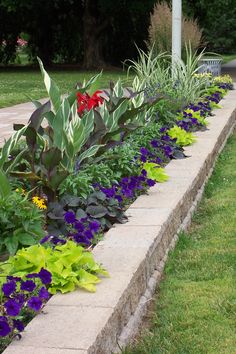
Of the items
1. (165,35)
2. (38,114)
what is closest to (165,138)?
(38,114)

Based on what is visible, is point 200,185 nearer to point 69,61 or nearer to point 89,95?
point 89,95

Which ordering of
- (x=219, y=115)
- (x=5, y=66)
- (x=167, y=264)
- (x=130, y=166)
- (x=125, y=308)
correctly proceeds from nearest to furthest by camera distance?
(x=125, y=308)
(x=167, y=264)
(x=130, y=166)
(x=219, y=115)
(x=5, y=66)

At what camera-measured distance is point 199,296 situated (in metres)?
3.91

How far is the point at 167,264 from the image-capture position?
Answer: 443 cm

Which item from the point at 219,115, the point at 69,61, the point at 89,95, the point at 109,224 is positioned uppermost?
the point at 89,95

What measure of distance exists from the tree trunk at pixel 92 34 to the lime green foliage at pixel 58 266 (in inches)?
1010

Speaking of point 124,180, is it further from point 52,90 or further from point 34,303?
point 34,303

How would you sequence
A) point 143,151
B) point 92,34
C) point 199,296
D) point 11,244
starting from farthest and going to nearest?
point 92,34, point 143,151, point 199,296, point 11,244

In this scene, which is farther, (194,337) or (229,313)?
(229,313)

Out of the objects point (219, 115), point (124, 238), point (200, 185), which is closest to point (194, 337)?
point (124, 238)

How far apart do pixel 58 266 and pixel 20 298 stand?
400mm

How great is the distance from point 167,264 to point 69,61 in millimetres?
30389

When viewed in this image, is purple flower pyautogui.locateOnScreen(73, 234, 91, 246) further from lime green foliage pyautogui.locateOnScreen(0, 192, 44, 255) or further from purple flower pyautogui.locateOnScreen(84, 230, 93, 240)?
lime green foliage pyautogui.locateOnScreen(0, 192, 44, 255)

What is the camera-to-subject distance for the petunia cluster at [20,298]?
288 centimetres
